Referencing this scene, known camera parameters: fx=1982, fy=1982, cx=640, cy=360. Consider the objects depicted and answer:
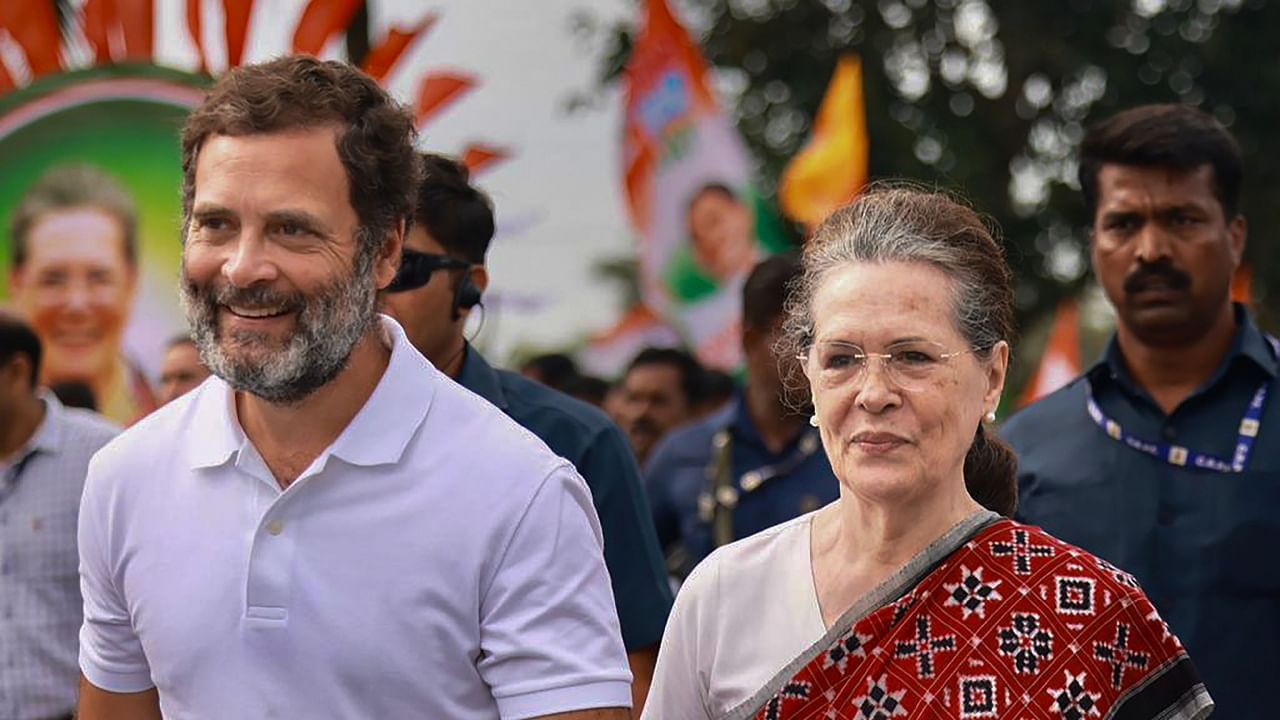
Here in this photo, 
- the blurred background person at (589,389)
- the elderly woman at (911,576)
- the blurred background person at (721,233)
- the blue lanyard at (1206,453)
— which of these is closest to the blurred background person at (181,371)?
the blurred background person at (589,389)

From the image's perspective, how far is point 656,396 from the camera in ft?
30.8

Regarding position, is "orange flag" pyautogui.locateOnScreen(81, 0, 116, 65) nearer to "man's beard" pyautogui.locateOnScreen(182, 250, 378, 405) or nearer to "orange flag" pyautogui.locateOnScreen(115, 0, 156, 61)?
"orange flag" pyautogui.locateOnScreen(115, 0, 156, 61)

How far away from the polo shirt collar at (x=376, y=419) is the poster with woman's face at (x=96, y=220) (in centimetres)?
538

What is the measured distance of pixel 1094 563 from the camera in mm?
3232

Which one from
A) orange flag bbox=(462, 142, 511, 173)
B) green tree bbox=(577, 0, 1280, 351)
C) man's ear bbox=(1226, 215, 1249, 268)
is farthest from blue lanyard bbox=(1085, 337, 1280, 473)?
green tree bbox=(577, 0, 1280, 351)

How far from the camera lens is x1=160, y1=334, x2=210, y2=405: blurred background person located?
7.13 metres

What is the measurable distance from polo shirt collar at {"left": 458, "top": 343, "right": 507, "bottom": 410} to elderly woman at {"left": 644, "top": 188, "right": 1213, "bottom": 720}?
1.08 metres

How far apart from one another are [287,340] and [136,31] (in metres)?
5.90

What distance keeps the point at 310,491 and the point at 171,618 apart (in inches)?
11.4

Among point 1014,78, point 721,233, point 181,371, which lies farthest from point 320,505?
point 1014,78

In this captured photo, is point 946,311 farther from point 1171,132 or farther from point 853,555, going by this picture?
point 1171,132

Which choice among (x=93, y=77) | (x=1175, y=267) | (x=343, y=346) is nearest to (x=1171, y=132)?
(x=1175, y=267)

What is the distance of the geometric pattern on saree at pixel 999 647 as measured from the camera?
3.10 meters

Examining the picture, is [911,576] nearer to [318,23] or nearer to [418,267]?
[418,267]
